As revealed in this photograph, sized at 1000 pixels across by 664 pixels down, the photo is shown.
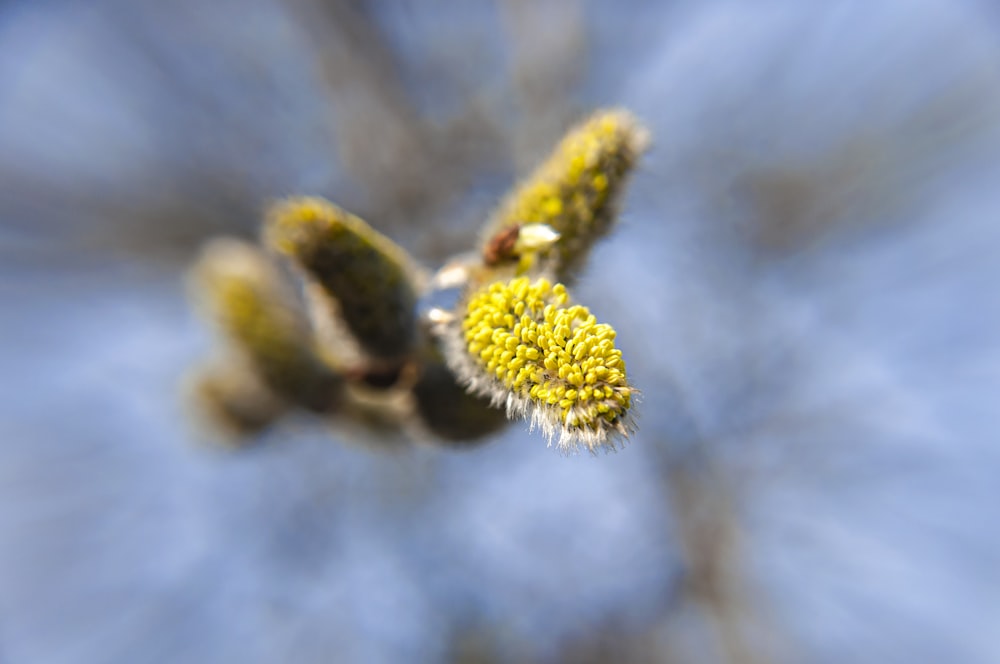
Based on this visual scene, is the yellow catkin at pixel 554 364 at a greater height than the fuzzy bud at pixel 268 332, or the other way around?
the fuzzy bud at pixel 268 332

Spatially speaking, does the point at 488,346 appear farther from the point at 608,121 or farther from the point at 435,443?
the point at 435,443

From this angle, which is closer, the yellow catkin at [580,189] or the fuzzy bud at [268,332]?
the yellow catkin at [580,189]

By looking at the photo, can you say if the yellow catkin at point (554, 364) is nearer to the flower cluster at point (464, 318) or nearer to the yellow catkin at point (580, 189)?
the flower cluster at point (464, 318)

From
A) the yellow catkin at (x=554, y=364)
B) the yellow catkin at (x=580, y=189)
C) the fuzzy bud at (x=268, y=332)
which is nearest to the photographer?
the yellow catkin at (x=554, y=364)

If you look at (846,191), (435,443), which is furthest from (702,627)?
(435,443)

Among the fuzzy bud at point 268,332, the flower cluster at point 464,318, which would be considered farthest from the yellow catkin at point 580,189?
the fuzzy bud at point 268,332

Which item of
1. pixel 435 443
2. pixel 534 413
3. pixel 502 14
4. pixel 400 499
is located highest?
pixel 502 14

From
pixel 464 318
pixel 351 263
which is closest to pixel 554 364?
pixel 464 318
